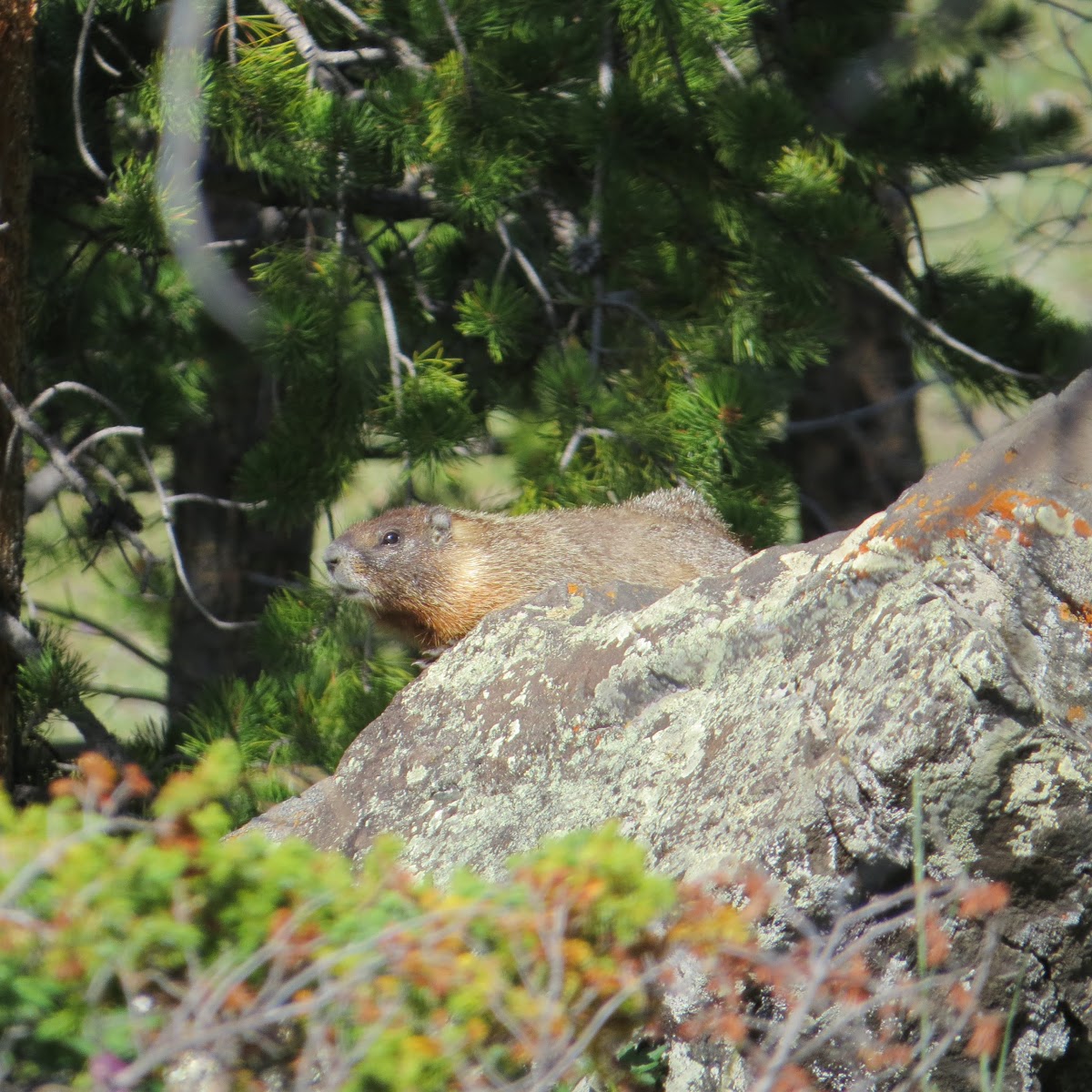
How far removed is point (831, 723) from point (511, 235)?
A: 3.43 metres

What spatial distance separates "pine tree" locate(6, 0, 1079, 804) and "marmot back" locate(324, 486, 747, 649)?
0.89 ft

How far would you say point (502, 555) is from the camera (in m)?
5.68

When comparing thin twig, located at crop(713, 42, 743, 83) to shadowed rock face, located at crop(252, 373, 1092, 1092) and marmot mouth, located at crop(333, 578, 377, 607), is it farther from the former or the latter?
marmot mouth, located at crop(333, 578, 377, 607)

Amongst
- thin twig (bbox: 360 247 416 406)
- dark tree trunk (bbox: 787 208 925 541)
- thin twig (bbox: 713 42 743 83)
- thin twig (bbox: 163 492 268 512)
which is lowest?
dark tree trunk (bbox: 787 208 925 541)

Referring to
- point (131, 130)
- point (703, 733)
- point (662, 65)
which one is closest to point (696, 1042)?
point (703, 733)

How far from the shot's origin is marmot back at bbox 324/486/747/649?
543 cm

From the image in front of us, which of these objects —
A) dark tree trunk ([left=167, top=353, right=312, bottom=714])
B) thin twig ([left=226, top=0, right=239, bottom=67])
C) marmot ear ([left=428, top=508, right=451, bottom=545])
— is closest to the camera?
thin twig ([left=226, top=0, right=239, bottom=67])

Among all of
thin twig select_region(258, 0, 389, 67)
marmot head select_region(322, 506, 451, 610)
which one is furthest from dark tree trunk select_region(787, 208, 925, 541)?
thin twig select_region(258, 0, 389, 67)

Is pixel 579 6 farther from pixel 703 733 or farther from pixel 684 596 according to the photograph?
pixel 703 733

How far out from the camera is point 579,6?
4809 millimetres

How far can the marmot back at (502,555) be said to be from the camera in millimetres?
5434

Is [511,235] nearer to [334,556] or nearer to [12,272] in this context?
[334,556]

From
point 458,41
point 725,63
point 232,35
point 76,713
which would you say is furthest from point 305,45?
point 76,713

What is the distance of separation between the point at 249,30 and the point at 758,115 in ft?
6.48
